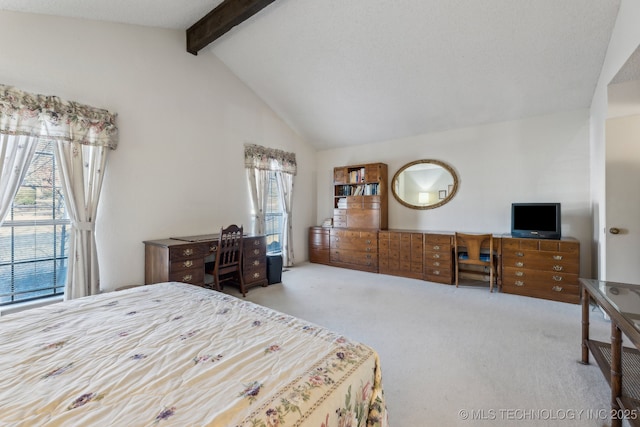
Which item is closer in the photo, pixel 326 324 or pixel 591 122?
pixel 326 324

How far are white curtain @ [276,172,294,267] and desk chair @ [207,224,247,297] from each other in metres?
1.42

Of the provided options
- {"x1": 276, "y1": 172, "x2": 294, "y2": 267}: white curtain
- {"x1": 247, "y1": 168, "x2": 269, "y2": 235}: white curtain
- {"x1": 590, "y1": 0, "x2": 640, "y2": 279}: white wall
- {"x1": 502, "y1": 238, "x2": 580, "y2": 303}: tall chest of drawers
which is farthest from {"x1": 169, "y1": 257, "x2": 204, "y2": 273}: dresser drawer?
{"x1": 590, "y1": 0, "x2": 640, "y2": 279}: white wall

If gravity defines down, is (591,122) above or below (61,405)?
above

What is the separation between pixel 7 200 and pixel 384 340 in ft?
11.4

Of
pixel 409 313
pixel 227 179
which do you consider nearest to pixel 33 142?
pixel 227 179

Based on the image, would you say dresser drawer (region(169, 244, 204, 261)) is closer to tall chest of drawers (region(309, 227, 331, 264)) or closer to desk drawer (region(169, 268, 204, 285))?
desk drawer (region(169, 268, 204, 285))

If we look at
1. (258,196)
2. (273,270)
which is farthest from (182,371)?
(258,196)

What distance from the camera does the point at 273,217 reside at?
5.11 meters

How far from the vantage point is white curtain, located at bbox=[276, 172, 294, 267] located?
502 cm

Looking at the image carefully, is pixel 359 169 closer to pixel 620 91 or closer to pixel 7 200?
pixel 620 91

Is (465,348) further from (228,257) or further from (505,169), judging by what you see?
(505,169)

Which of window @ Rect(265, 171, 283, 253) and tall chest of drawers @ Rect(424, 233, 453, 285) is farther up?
window @ Rect(265, 171, 283, 253)

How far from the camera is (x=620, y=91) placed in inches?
102

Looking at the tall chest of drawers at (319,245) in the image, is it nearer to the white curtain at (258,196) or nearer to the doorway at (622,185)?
the white curtain at (258,196)
